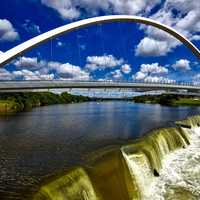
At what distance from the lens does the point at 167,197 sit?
7426 mm

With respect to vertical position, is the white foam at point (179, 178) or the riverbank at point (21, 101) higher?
the riverbank at point (21, 101)

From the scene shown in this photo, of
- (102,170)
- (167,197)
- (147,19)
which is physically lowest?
(167,197)

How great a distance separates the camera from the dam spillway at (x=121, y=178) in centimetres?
598

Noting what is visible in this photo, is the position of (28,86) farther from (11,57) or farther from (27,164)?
(27,164)

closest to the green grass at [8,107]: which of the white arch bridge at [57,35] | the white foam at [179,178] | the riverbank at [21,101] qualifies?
the riverbank at [21,101]

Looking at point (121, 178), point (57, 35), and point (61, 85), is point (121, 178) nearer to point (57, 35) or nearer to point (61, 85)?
point (61, 85)

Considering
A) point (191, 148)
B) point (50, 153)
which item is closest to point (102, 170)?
point (50, 153)

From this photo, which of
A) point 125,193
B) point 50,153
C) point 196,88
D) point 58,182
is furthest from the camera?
point 196,88

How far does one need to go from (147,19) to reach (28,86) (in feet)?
45.1

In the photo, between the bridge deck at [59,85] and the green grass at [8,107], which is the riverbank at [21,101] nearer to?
the green grass at [8,107]

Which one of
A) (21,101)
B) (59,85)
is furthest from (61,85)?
(21,101)

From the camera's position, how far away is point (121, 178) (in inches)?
292

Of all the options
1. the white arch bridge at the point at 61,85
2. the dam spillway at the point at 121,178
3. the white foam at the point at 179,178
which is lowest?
the white foam at the point at 179,178

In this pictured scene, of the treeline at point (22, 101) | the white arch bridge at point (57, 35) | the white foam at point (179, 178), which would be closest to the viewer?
the white foam at point (179, 178)
